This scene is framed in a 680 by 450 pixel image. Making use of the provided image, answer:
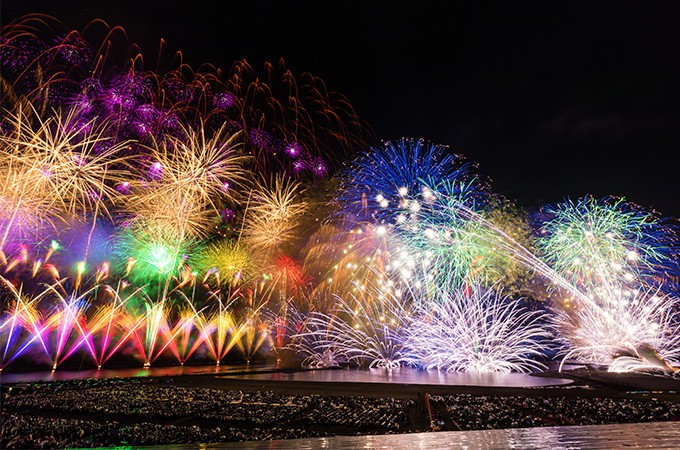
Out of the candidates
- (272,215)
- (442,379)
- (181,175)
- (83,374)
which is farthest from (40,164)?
(442,379)

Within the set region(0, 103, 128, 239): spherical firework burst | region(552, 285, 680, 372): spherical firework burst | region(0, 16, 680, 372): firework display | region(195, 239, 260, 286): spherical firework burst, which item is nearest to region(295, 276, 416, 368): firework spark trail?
region(0, 16, 680, 372): firework display

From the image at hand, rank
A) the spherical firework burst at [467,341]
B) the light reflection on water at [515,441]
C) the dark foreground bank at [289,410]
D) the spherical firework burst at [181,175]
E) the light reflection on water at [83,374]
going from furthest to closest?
the spherical firework burst at [181,175] → the spherical firework burst at [467,341] → the light reflection on water at [83,374] → the dark foreground bank at [289,410] → the light reflection on water at [515,441]

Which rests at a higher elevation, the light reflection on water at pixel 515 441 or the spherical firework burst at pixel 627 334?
the spherical firework burst at pixel 627 334

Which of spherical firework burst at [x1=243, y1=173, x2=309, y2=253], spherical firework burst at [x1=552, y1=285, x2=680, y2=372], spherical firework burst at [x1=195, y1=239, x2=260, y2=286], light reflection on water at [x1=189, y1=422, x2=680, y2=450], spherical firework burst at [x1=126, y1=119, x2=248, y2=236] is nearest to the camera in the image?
light reflection on water at [x1=189, y1=422, x2=680, y2=450]

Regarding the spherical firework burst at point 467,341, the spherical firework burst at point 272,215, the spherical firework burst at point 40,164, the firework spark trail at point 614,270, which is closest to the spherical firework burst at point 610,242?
the firework spark trail at point 614,270

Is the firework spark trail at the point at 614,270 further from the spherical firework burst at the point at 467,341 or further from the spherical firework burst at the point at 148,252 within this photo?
the spherical firework burst at the point at 148,252

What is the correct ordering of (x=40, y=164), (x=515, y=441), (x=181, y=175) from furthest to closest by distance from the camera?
(x=181, y=175) → (x=40, y=164) → (x=515, y=441)

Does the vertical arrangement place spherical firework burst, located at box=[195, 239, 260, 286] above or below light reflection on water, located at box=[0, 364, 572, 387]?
above

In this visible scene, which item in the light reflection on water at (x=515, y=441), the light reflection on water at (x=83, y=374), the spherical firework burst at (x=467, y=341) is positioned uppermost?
the spherical firework burst at (x=467, y=341)

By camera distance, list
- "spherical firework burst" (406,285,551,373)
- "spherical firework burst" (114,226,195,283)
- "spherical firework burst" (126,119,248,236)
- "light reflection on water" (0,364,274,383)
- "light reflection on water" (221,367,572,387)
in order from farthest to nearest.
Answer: "spherical firework burst" (114,226,195,283), "spherical firework burst" (126,119,248,236), "spherical firework burst" (406,285,551,373), "light reflection on water" (0,364,274,383), "light reflection on water" (221,367,572,387)

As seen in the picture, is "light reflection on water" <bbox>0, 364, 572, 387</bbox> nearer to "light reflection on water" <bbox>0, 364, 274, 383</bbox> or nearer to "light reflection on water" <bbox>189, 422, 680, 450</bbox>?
"light reflection on water" <bbox>0, 364, 274, 383</bbox>

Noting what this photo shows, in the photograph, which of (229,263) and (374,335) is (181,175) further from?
(374,335)

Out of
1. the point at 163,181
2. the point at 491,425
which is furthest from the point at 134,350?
the point at 491,425

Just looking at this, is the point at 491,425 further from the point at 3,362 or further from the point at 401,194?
the point at 3,362
